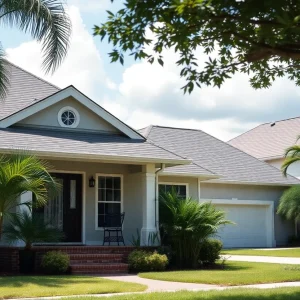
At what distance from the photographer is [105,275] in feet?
54.4

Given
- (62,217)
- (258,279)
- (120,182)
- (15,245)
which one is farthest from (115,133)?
(258,279)

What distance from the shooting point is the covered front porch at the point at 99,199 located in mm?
19750

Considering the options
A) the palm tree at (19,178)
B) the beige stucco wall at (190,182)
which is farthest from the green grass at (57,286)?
the beige stucco wall at (190,182)

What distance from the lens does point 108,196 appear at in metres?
21.0

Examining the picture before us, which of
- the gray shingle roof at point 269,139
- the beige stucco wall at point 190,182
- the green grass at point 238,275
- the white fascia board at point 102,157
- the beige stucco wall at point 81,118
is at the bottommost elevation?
the green grass at point 238,275

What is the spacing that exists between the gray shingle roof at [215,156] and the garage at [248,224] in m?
1.25

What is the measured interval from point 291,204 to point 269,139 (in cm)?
1161

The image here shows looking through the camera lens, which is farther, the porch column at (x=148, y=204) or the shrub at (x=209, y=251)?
the porch column at (x=148, y=204)

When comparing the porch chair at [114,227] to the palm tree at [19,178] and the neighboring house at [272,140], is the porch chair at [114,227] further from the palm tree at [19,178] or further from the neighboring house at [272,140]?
the neighboring house at [272,140]

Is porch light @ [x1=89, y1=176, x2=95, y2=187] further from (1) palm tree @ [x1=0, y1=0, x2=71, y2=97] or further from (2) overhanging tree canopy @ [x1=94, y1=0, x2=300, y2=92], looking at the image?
(2) overhanging tree canopy @ [x1=94, y1=0, x2=300, y2=92]

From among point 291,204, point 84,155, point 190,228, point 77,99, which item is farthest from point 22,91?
point 291,204

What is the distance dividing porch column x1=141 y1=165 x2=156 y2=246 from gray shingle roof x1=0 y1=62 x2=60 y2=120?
177 inches

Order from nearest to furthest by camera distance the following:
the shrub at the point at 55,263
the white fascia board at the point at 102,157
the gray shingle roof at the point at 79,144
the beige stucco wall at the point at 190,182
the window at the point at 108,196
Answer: the shrub at the point at 55,263 < the white fascia board at the point at 102,157 < the gray shingle roof at the point at 79,144 < the window at the point at 108,196 < the beige stucco wall at the point at 190,182

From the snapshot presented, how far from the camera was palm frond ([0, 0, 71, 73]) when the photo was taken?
51.9 ft
